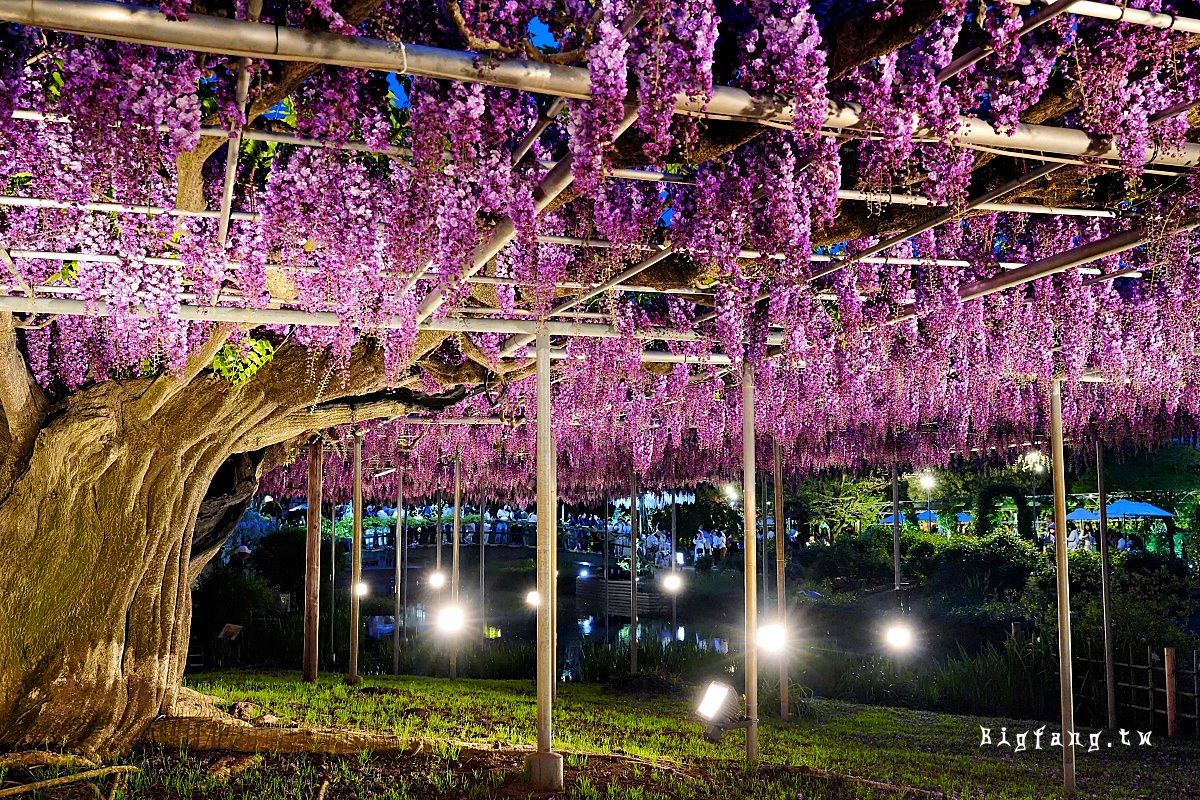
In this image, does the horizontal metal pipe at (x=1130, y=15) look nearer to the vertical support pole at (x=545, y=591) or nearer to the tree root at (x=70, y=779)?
the vertical support pole at (x=545, y=591)

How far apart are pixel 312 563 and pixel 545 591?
18.3 ft

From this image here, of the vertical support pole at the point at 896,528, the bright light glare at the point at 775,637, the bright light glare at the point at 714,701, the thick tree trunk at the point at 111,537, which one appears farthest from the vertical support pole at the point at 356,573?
the vertical support pole at the point at 896,528

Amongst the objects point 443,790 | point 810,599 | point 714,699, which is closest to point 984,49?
point 443,790

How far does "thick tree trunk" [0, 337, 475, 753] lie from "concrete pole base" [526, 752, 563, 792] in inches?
95.2

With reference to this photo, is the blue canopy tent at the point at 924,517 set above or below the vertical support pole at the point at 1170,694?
above

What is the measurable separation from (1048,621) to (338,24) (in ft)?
33.3

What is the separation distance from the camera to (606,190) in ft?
13.2

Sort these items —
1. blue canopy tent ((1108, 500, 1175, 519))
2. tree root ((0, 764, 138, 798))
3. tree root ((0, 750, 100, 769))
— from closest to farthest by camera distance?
tree root ((0, 764, 138, 798))
tree root ((0, 750, 100, 769))
blue canopy tent ((1108, 500, 1175, 519))

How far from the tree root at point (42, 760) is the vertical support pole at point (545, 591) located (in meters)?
2.33

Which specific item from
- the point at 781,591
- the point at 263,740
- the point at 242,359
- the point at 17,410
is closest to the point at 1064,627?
the point at 781,591

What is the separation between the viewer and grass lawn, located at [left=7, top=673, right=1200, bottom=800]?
16.4 ft

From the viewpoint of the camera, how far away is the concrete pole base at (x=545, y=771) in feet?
16.0

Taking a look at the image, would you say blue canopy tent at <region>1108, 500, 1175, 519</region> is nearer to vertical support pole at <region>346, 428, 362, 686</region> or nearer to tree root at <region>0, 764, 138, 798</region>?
vertical support pole at <region>346, 428, 362, 686</region>

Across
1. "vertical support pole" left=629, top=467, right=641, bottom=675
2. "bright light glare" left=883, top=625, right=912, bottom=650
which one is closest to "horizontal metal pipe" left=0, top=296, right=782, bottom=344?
"bright light glare" left=883, top=625, right=912, bottom=650
